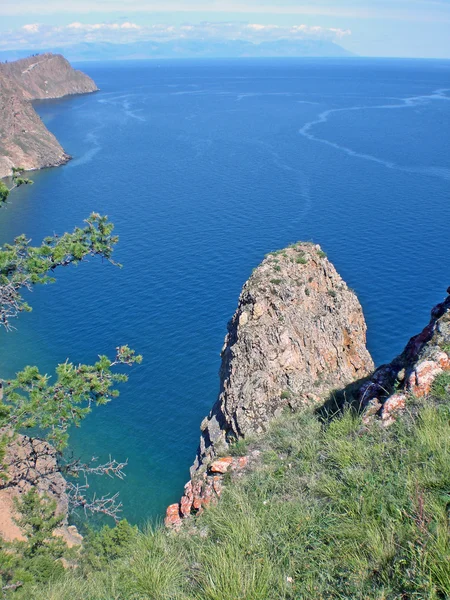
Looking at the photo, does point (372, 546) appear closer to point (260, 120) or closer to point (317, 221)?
point (317, 221)

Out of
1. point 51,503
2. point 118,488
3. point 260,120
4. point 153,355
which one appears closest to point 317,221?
point 153,355

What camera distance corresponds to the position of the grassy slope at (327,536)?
729 centimetres

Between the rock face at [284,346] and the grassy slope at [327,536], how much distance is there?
15.8 m

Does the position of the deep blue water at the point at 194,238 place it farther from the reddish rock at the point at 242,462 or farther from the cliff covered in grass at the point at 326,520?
the cliff covered in grass at the point at 326,520

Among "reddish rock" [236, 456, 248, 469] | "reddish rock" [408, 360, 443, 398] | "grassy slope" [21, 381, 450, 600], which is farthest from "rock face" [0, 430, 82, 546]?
"reddish rock" [408, 360, 443, 398]

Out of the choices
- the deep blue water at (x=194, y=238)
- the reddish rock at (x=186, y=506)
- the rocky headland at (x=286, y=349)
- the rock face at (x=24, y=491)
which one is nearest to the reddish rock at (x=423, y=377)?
the rocky headland at (x=286, y=349)

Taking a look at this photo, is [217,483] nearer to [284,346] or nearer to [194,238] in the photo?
[284,346]

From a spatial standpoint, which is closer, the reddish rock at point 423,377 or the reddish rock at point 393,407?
the reddish rock at point 393,407

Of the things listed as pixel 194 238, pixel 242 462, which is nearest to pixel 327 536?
Result: pixel 242 462

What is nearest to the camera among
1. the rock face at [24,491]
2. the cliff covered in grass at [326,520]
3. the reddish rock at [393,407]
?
the cliff covered in grass at [326,520]

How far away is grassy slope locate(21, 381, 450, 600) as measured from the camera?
7293mm

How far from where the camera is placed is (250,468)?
15.8 m

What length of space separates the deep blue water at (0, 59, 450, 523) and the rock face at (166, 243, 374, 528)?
938cm

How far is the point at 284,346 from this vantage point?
2961 centimetres
